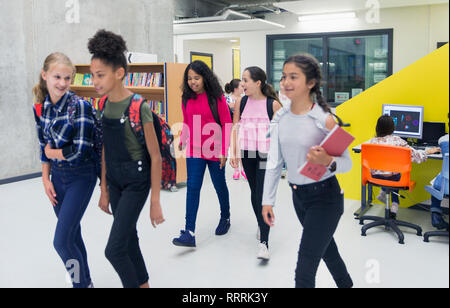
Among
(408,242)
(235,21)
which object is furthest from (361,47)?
(408,242)

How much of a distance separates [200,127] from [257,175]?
59 centimetres

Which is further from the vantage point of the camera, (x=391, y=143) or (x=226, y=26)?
(x=226, y=26)

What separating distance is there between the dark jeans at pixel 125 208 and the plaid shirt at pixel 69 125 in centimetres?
22

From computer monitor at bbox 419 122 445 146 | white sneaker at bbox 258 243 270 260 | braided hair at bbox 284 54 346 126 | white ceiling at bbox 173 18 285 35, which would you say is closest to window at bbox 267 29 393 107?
white ceiling at bbox 173 18 285 35

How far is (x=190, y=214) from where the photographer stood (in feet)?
11.3

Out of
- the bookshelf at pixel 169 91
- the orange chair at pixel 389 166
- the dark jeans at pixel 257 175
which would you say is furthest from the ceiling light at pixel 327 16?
the dark jeans at pixel 257 175

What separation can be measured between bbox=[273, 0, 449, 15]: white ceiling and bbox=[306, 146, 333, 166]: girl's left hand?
667 centimetres

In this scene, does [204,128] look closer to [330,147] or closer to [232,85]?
[330,147]

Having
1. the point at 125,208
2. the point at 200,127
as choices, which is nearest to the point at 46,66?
the point at 125,208

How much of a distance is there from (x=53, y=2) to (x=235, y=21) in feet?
12.3

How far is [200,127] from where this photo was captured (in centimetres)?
340

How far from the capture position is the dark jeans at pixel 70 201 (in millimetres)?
2268

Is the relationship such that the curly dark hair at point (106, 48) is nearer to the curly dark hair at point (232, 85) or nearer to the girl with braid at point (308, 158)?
the girl with braid at point (308, 158)

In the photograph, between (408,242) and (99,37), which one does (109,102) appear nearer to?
(99,37)
